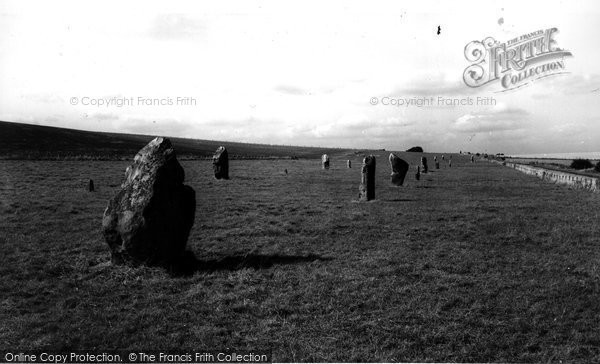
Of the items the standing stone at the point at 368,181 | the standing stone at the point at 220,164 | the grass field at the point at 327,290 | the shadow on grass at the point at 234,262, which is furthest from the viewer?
the standing stone at the point at 220,164

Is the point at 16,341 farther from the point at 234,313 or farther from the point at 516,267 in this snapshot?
the point at 516,267

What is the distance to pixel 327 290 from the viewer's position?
28.5ft

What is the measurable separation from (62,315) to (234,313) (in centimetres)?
279

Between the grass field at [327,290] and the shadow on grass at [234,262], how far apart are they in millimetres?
87

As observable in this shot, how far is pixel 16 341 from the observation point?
21.3 ft

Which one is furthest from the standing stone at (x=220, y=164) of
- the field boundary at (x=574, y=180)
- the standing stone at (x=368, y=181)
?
the field boundary at (x=574, y=180)

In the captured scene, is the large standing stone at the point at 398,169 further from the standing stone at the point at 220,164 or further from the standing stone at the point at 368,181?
the standing stone at the point at 220,164

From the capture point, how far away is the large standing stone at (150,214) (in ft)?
30.9

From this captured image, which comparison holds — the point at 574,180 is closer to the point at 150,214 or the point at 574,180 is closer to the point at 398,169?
the point at 398,169

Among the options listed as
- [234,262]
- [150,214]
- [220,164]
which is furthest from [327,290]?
[220,164]

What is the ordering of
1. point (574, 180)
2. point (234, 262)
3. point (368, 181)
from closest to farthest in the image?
1. point (234, 262)
2. point (368, 181)
3. point (574, 180)

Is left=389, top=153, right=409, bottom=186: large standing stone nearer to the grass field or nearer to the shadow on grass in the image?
the grass field

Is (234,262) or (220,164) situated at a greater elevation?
(220,164)

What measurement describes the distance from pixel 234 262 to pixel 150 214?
240cm
